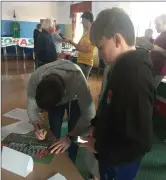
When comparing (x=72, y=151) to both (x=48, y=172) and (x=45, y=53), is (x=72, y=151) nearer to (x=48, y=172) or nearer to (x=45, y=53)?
(x=48, y=172)

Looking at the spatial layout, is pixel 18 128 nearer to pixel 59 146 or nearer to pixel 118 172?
pixel 59 146

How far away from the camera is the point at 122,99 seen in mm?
554

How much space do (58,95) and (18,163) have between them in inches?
11.5

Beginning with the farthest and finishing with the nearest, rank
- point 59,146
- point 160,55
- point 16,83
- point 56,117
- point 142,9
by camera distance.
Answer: point 16,83, point 142,9, point 160,55, point 56,117, point 59,146

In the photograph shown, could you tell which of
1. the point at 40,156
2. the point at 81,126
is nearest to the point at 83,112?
the point at 81,126

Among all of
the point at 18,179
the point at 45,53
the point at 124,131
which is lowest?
the point at 18,179

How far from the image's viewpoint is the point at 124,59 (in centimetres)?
57

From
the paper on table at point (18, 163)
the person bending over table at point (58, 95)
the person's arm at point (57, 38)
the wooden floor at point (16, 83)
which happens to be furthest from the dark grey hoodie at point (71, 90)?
the person's arm at point (57, 38)

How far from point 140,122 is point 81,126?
519 millimetres

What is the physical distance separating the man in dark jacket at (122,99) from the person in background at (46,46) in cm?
155

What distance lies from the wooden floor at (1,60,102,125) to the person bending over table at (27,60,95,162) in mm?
794

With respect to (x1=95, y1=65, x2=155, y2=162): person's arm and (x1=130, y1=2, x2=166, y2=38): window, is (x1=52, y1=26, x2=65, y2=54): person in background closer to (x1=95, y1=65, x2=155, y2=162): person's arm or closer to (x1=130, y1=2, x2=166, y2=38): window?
(x1=130, y1=2, x2=166, y2=38): window

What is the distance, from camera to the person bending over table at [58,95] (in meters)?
0.85

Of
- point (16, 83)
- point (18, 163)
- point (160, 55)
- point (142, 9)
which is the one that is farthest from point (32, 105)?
point (16, 83)
